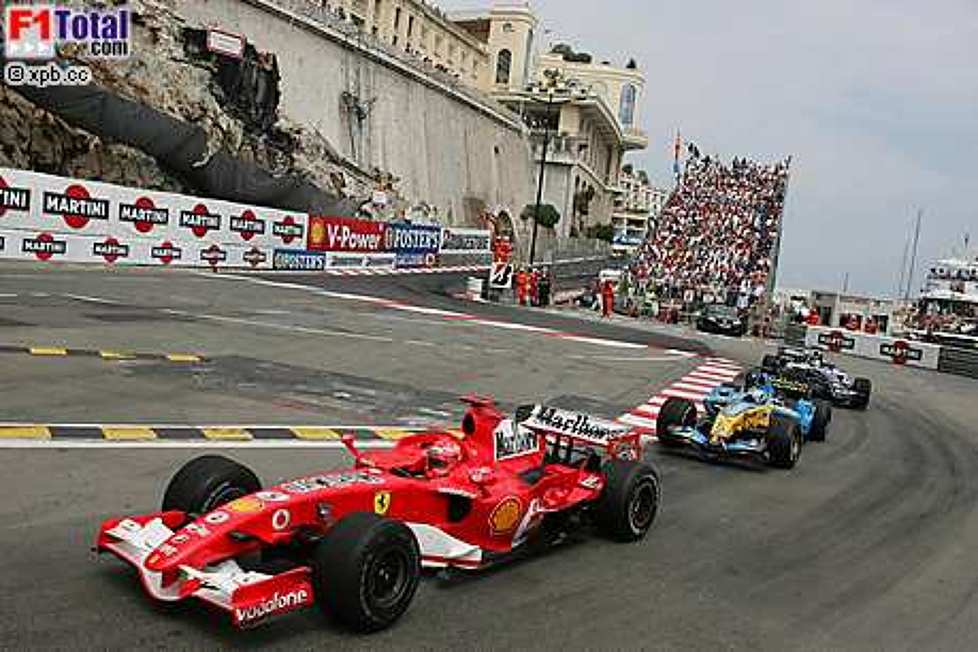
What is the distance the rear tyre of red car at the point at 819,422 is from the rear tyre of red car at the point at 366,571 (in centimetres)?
949

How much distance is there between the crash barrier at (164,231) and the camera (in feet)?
83.1

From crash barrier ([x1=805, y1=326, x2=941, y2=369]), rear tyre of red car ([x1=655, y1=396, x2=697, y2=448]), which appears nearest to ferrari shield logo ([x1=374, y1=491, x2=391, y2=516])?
rear tyre of red car ([x1=655, y1=396, x2=697, y2=448])

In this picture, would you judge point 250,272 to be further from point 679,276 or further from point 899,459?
point 679,276

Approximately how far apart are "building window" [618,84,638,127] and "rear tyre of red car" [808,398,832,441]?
11705 centimetres

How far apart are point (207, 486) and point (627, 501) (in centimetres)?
333

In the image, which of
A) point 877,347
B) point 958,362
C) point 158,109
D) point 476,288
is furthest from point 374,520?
point 158,109

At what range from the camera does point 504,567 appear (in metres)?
6.80

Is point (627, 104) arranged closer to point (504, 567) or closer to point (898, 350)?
point (898, 350)

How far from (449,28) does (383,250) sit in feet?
196

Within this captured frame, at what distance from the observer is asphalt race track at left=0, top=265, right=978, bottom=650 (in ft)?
18.2

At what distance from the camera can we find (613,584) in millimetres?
6754

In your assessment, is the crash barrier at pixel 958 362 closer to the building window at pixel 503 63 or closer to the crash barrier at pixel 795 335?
the crash barrier at pixel 795 335

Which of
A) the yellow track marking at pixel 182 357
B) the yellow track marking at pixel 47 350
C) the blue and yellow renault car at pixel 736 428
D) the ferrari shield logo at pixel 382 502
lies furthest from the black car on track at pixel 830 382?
the ferrari shield logo at pixel 382 502

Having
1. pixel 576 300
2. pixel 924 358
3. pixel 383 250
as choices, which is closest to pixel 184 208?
pixel 383 250
